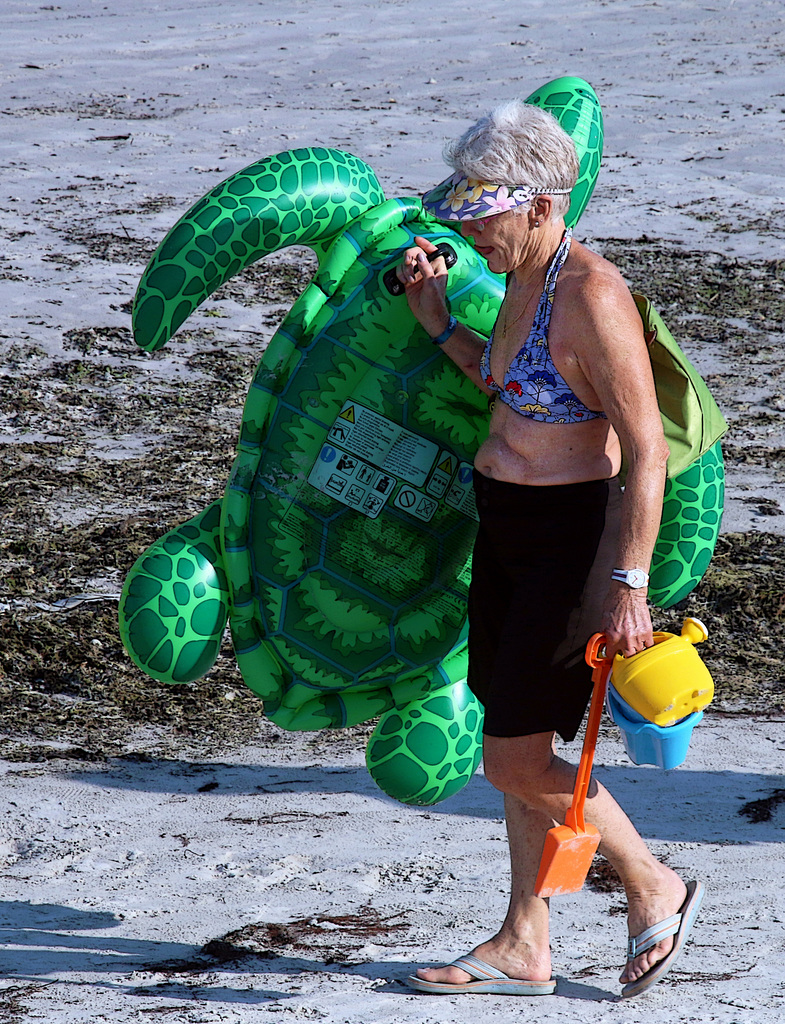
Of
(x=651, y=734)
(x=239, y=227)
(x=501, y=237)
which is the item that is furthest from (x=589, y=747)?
(x=239, y=227)

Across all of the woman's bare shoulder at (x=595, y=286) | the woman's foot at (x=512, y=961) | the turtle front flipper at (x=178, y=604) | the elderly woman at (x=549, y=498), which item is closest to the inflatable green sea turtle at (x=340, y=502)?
the turtle front flipper at (x=178, y=604)

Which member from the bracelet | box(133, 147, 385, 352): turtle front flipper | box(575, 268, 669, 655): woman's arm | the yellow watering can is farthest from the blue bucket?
box(133, 147, 385, 352): turtle front flipper

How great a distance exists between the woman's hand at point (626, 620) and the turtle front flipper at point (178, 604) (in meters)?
0.96

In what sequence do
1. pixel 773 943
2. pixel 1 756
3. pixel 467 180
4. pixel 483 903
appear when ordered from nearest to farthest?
1. pixel 467 180
2. pixel 773 943
3. pixel 483 903
4. pixel 1 756

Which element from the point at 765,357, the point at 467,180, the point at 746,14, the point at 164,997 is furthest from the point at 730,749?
the point at 746,14

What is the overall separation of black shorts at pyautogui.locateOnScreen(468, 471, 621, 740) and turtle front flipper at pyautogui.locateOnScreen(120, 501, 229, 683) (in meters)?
0.71

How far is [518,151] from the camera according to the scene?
2270 mm

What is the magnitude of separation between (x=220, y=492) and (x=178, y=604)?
9.79 feet

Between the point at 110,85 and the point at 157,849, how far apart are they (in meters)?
7.80

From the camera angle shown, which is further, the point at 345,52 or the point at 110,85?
the point at 345,52

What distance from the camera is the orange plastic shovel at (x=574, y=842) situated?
2428mm

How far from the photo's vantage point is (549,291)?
2.32 m

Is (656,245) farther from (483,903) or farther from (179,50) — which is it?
(483,903)

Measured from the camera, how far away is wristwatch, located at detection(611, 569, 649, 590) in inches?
89.2
